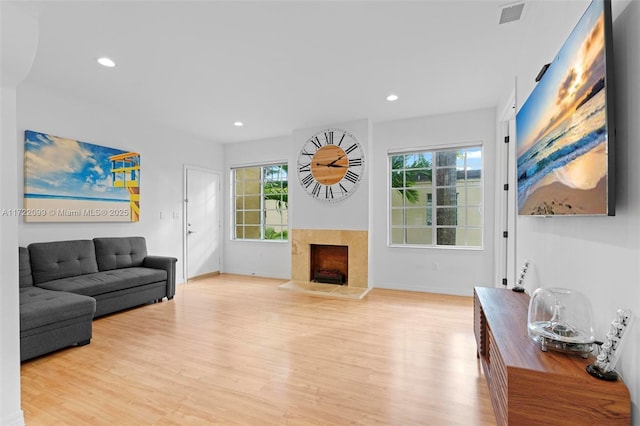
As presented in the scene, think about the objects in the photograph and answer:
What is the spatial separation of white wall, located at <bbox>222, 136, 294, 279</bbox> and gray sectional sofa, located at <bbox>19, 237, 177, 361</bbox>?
186cm

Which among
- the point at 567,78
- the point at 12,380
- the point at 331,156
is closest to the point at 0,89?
the point at 12,380

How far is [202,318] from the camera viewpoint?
342 cm

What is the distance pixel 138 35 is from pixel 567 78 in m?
3.02

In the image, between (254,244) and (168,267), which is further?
(254,244)

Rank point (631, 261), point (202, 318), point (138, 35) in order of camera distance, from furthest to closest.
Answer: point (202, 318) → point (138, 35) → point (631, 261)

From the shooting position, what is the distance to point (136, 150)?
449 cm

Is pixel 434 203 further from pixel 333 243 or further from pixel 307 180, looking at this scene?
pixel 307 180

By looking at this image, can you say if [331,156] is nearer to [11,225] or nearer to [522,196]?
[522,196]

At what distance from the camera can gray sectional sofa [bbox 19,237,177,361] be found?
8.11ft

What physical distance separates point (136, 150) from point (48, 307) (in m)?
2.69

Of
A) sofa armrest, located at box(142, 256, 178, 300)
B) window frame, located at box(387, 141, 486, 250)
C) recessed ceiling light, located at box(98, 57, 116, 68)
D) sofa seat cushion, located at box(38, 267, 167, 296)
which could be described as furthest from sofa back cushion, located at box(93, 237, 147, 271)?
window frame, located at box(387, 141, 486, 250)

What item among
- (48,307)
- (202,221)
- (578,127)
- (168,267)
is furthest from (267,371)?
(202,221)

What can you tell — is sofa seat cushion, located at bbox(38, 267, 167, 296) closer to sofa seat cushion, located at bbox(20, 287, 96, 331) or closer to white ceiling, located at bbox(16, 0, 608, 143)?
sofa seat cushion, located at bbox(20, 287, 96, 331)

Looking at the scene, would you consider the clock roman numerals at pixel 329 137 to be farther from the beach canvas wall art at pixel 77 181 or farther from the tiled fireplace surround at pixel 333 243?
the beach canvas wall art at pixel 77 181
